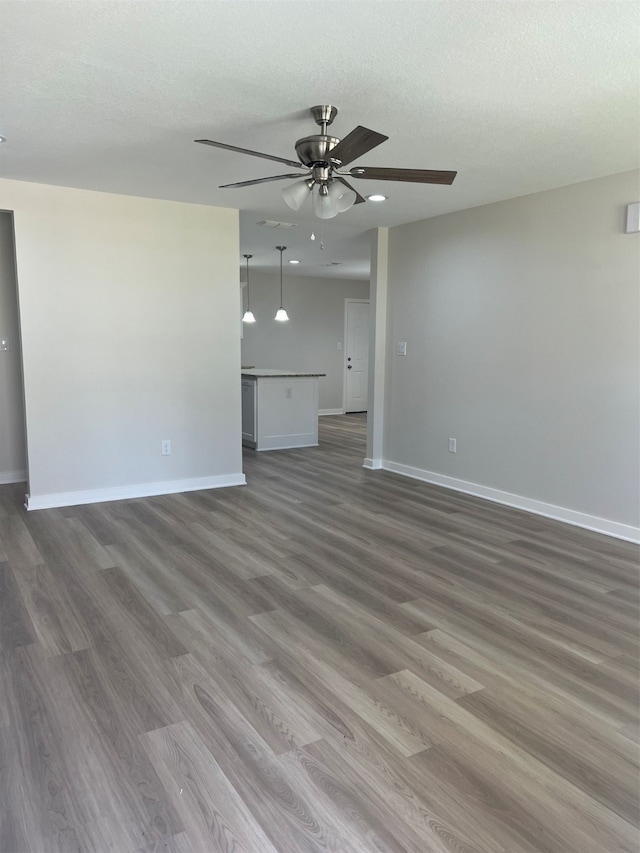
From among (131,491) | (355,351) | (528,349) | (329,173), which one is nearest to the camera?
(329,173)

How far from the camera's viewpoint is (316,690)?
2.14m

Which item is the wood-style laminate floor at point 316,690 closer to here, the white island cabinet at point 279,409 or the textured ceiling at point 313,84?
the textured ceiling at point 313,84

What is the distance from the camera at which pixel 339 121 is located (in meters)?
2.89

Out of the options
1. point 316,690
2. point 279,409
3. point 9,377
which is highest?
point 9,377

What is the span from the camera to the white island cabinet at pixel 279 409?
6879 mm

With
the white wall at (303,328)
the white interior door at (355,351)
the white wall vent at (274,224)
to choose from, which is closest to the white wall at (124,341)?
the white wall vent at (274,224)

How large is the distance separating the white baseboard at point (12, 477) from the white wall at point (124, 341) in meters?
1.07

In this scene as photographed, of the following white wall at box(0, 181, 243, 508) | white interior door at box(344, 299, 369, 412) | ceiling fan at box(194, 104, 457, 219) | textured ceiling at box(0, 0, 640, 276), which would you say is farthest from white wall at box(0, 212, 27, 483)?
white interior door at box(344, 299, 369, 412)

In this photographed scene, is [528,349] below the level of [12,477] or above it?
above

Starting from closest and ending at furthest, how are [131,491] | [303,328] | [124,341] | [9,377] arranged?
[124,341] < [131,491] < [9,377] < [303,328]

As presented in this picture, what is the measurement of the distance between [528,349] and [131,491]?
343cm

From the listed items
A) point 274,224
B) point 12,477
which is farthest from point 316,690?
point 274,224

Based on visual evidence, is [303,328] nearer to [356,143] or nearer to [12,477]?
[12,477]

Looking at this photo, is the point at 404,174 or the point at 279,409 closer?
the point at 404,174
